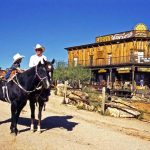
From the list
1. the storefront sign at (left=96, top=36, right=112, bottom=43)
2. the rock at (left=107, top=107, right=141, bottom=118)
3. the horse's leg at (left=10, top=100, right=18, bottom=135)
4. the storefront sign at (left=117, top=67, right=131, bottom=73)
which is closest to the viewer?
the horse's leg at (left=10, top=100, right=18, bottom=135)

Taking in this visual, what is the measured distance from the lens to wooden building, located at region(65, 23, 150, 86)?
44.5m

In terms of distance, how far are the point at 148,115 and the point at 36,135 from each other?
35.0 ft

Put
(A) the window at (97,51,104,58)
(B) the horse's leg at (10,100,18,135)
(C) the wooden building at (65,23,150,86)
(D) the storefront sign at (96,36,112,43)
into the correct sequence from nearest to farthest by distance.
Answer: (B) the horse's leg at (10,100,18,135), (C) the wooden building at (65,23,150,86), (A) the window at (97,51,104,58), (D) the storefront sign at (96,36,112,43)

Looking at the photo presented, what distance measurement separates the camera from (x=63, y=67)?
4941cm

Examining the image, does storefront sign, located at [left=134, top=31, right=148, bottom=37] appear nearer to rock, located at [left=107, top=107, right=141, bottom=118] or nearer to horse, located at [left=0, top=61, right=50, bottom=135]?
rock, located at [left=107, top=107, right=141, bottom=118]

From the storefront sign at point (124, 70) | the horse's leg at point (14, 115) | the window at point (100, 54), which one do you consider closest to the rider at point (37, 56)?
the horse's leg at point (14, 115)

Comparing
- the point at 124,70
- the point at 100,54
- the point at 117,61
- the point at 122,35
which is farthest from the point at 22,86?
the point at 100,54

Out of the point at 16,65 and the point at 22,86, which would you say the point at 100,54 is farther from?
the point at 22,86

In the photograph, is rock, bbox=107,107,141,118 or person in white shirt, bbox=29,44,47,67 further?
rock, bbox=107,107,141,118

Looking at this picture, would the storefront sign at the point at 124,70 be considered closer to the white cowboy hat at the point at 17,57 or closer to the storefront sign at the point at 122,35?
the storefront sign at the point at 122,35

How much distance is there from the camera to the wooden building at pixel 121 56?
44.5 m

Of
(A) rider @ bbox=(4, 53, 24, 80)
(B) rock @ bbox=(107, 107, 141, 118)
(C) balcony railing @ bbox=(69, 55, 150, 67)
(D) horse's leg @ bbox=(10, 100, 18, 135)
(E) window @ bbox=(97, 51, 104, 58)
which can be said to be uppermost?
(E) window @ bbox=(97, 51, 104, 58)

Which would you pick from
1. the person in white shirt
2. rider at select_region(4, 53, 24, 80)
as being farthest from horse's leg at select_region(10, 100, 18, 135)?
the person in white shirt

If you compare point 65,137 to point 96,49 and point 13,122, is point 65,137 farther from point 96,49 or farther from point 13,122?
point 96,49
